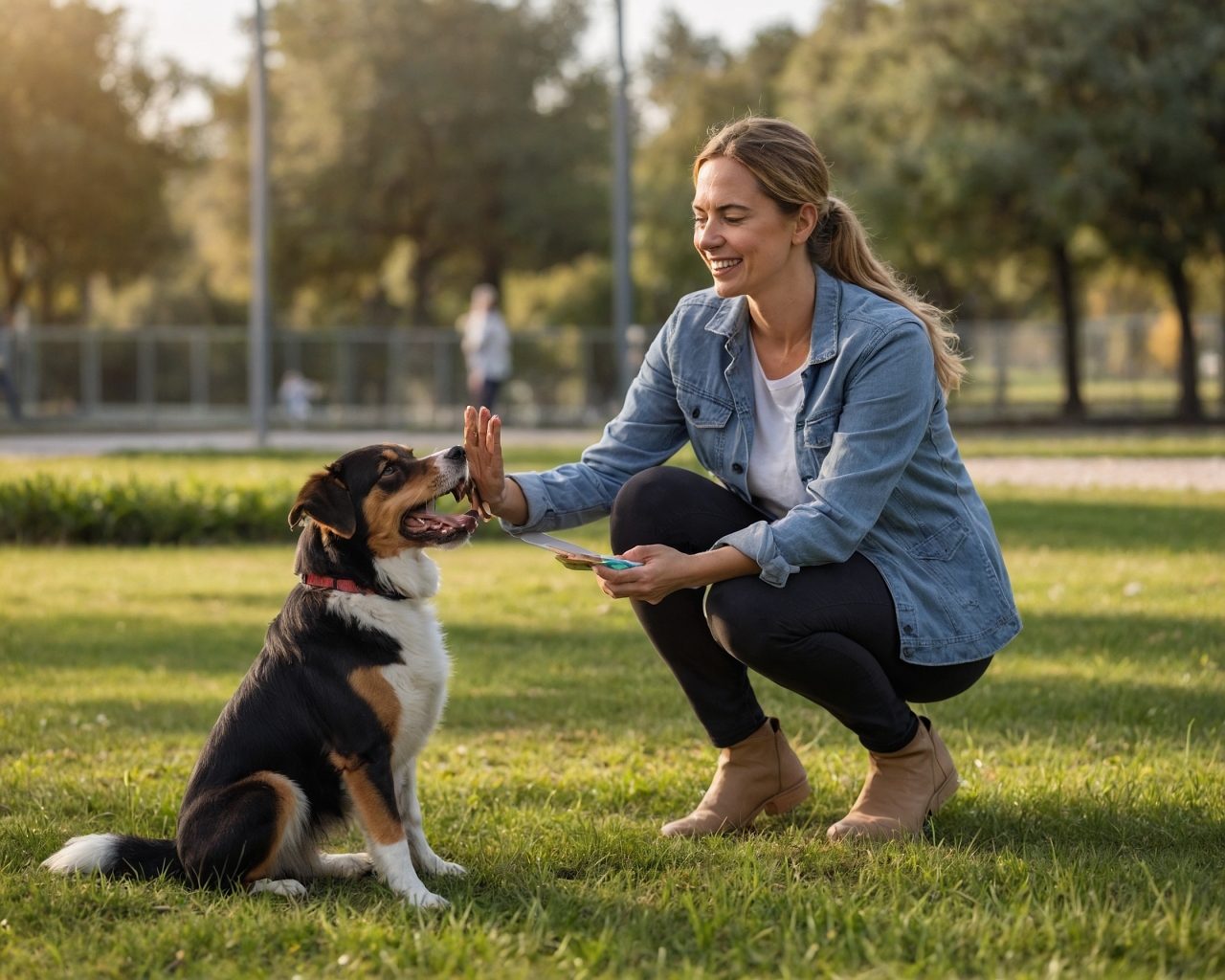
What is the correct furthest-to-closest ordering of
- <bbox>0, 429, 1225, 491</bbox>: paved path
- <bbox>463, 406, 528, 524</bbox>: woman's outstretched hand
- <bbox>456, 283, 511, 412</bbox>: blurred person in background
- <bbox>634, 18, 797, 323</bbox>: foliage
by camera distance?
<bbox>634, 18, 797, 323</bbox>: foliage → <bbox>456, 283, 511, 412</bbox>: blurred person in background → <bbox>0, 429, 1225, 491</bbox>: paved path → <bbox>463, 406, 528, 524</bbox>: woman's outstretched hand

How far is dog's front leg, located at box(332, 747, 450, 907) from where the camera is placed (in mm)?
3500

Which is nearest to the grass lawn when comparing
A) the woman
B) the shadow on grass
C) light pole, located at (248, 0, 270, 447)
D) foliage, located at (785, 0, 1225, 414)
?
the shadow on grass

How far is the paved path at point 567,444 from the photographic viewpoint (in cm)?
1345

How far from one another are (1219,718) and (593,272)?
131ft

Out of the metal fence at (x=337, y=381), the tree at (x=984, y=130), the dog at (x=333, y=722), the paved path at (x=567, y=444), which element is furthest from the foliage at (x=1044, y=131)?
the dog at (x=333, y=722)

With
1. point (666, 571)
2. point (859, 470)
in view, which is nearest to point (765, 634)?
point (666, 571)

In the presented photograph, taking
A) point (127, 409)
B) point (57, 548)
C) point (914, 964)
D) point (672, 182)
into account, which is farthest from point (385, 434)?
point (914, 964)

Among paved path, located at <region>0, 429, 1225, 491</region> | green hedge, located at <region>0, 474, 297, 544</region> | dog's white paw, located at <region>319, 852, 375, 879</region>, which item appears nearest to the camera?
dog's white paw, located at <region>319, 852, 375, 879</region>

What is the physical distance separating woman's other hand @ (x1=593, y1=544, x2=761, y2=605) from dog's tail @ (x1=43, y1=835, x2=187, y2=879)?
139cm

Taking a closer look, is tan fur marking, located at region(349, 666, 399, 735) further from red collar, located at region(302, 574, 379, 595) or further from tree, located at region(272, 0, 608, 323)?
tree, located at region(272, 0, 608, 323)

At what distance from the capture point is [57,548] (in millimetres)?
10883

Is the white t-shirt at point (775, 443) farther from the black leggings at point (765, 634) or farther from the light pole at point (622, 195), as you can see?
the light pole at point (622, 195)

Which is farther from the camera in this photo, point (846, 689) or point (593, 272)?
point (593, 272)

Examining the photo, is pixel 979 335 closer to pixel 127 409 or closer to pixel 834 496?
pixel 127 409
